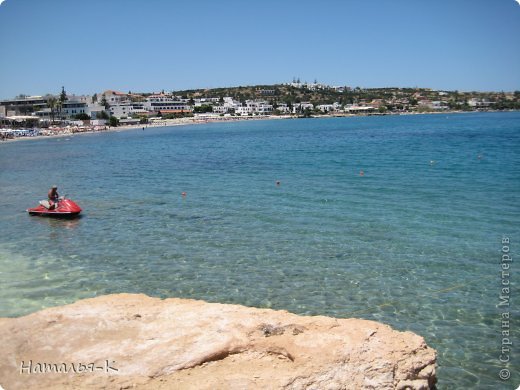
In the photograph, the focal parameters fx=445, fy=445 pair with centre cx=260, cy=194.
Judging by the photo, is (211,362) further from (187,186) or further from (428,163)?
(428,163)

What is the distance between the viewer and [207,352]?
19.5 ft

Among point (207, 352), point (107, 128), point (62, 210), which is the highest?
point (107, 128)

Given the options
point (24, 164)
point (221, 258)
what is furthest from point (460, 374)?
point (24, 164)

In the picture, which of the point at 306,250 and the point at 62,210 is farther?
the point at 62,210

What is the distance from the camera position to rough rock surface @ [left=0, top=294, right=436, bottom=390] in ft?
17.9

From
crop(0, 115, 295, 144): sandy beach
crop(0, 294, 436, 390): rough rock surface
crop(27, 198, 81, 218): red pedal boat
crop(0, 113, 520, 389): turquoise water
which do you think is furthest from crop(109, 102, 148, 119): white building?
crop(0, 294, 436, 390): rough rock surface

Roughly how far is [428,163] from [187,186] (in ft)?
62.7

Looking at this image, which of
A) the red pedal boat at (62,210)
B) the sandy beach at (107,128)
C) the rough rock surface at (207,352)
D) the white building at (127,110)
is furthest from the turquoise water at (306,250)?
the white building at (127,110)

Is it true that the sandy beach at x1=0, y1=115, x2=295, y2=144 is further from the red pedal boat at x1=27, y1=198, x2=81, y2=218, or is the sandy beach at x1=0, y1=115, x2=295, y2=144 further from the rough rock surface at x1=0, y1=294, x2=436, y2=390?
the rough rock surface at x1=0, y1=294, x2=436, y2=390

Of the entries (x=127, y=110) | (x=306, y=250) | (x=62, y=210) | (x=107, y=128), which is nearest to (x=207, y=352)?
(x=306, y=250)

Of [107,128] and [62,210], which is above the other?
[107,128]

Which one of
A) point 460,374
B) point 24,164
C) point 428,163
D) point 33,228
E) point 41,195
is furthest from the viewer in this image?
point 24,164

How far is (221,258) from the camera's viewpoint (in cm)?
1315

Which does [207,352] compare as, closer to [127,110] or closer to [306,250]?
[306,250]
